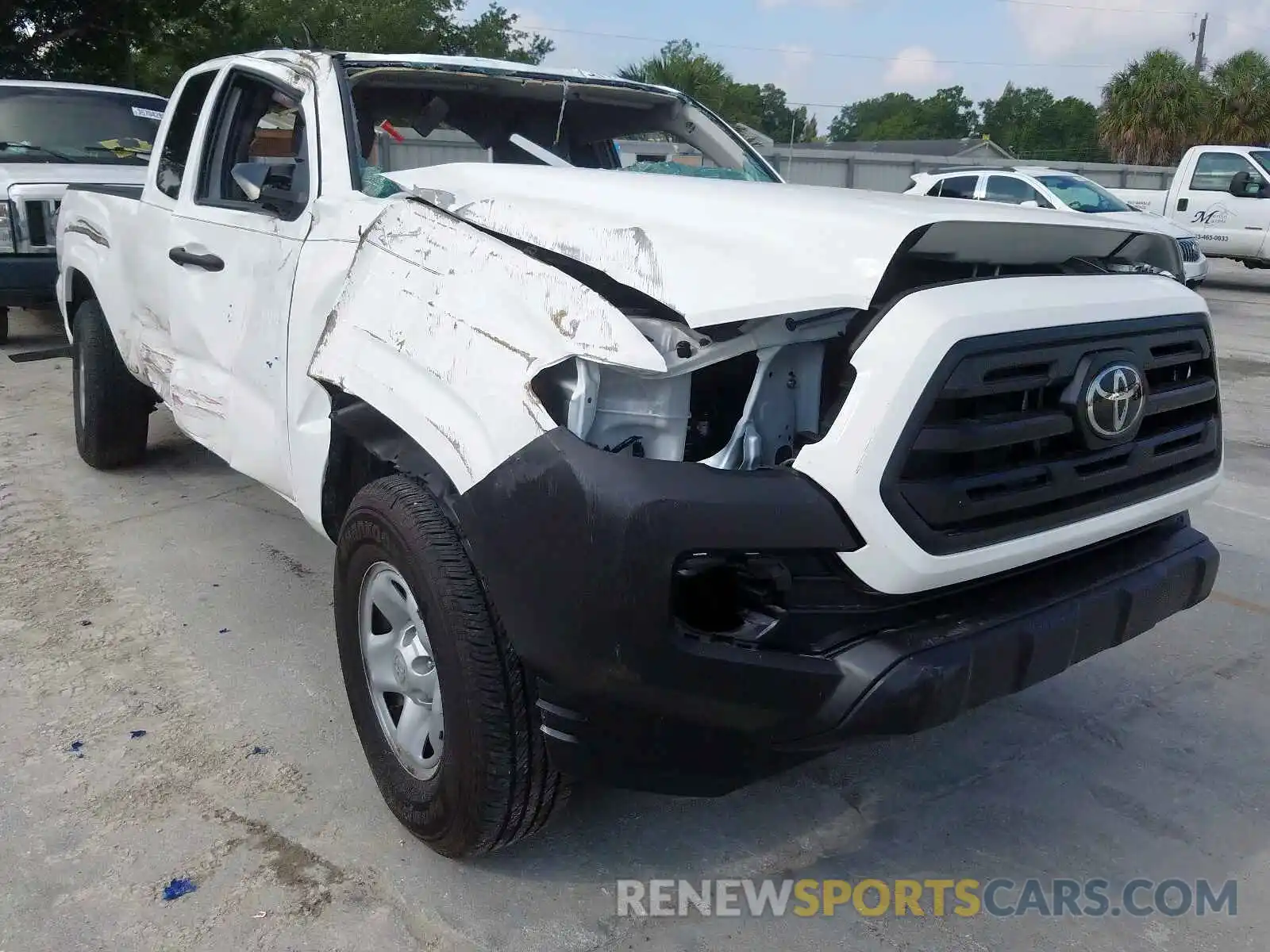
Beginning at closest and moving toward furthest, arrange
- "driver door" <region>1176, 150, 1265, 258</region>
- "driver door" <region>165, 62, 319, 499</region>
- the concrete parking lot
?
the concrete parking lot → "driver door" <region>165, 62, 319, 499</region> → "driver door" <region>1176, 150, 1265, 258</region>

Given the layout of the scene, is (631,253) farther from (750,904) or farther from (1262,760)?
(1262,760)

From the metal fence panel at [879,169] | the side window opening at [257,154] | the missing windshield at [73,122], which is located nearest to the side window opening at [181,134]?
the side window opening at [257,154]

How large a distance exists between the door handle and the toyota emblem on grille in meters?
2.62

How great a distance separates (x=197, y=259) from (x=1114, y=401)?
2.85m

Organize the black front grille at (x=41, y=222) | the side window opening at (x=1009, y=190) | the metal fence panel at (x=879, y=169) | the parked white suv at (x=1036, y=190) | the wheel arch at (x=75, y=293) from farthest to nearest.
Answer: the metal fence panel at (x=879, y=169) → the side window opening at (x=1009, y=190) → the parked white suv at (x=1036, y=190) → the black front grille at (x=41, y=222) → the wheel arch at (x=75, y=293)

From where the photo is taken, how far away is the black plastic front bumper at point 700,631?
192cm

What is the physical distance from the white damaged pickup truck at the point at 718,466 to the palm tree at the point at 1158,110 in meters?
35.3

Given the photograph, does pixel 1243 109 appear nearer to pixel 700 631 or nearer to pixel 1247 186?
pixel 1247 186

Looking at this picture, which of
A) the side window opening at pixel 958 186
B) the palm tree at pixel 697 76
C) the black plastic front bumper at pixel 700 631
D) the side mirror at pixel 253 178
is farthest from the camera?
the palm tree at pixel 697 76

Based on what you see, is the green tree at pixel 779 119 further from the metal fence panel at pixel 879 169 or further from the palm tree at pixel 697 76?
the metal fence panel at pixel 879 169

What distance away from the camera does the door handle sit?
3.50 metres

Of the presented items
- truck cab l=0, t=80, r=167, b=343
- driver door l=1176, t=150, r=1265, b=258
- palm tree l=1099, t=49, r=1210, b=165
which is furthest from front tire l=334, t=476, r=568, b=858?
palm tree l=1099, t=49, r=1210, b=165

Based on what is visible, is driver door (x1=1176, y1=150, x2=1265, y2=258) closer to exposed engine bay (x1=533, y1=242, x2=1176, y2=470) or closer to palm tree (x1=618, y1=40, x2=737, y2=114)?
exposed engine bay (x1=533, y1=242, x2=1176, y2=470)

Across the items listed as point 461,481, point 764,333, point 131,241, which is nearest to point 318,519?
point 461,481
